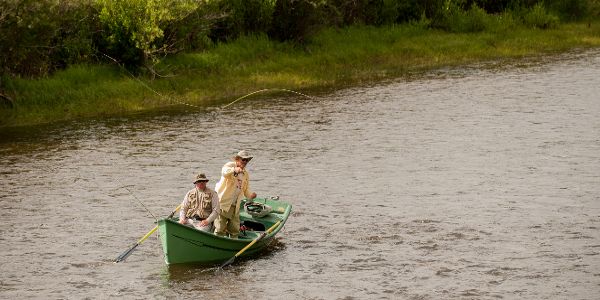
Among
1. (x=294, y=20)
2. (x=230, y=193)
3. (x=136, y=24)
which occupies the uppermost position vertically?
(x=136, y=24)

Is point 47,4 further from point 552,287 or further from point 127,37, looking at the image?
point 552,287

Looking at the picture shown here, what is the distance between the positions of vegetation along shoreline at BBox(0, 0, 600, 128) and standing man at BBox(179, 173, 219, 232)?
1556 cm

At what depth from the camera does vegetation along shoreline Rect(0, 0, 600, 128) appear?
35.0 meters

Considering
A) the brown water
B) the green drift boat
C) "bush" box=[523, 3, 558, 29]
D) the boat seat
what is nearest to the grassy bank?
"bush" box=[523, 3, 558, 29]

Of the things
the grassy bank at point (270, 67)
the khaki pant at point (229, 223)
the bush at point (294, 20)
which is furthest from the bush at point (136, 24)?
the khaki pant at point (229, 223)

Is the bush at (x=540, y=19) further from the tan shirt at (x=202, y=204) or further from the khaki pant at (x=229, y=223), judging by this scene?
the tan shirt at (x=202, y=204)

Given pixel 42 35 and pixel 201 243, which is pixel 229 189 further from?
pixel 42 35

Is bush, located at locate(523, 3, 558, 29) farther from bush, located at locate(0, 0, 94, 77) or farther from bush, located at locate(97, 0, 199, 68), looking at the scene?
bush, located at locate(0, 0, 94, 77)

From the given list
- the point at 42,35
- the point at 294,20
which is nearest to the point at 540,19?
the point at 294,20

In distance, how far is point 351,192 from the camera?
25453 millimetres

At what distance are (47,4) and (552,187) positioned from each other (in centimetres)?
1755

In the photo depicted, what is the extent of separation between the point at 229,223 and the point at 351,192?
613 centimetres

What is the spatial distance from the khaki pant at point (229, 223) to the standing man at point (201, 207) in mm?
213

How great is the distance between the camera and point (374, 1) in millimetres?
49812
